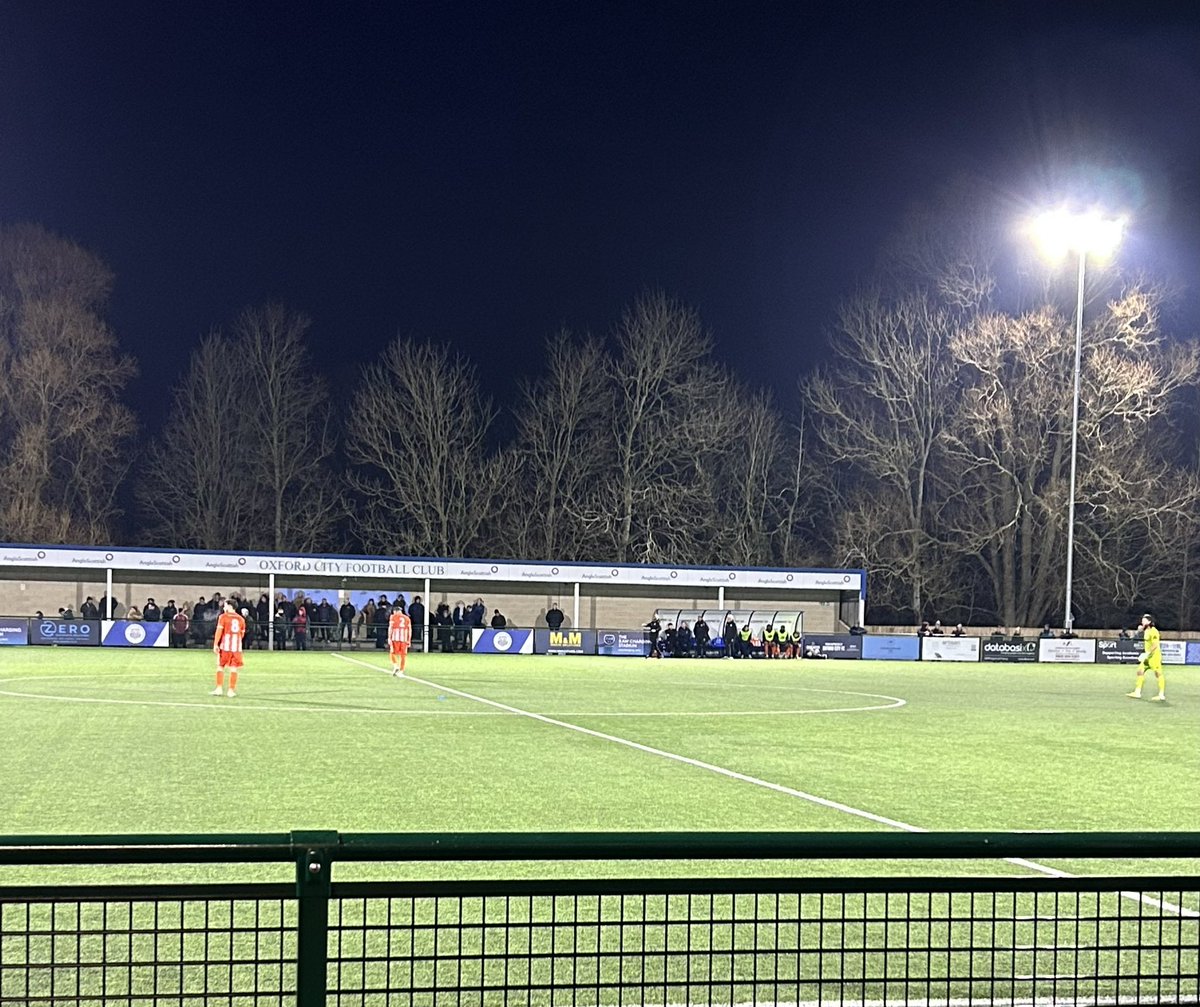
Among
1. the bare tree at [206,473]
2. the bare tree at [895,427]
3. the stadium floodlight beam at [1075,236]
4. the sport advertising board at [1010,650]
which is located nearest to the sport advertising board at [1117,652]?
the stadium floodlight beam at [1075,236]

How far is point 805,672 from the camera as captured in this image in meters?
37.5

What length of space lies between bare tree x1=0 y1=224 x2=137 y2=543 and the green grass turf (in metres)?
34.7

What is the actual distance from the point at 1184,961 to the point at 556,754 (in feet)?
30.4

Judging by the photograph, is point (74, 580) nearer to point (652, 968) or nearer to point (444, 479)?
point (444, 479)

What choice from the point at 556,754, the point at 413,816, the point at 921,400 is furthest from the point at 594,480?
the point at 413,816

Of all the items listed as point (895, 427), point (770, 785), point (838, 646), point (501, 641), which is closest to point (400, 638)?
point (501, 641)

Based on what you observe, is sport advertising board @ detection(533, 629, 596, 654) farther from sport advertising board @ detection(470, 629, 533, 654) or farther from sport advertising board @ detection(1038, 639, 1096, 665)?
sport advertising board @ detection(1038, 639, 1096, 665)

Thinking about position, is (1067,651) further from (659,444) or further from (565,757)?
(565,757)

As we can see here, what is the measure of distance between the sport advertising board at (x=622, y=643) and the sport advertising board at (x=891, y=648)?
26.8 ft

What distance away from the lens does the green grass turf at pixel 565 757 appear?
10930 millimetres

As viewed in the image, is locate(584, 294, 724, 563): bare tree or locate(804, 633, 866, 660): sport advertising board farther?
locate(584, 294, 724, 563): bare tree

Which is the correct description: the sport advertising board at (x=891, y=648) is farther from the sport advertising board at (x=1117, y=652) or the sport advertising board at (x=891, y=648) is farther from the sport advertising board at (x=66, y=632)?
the sport advertising board at (x=66, y=632)

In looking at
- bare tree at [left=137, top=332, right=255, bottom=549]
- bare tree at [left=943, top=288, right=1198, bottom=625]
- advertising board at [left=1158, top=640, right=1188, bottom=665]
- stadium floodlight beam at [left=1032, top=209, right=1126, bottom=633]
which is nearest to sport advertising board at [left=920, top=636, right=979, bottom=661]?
stadium floodlight beam at [left=1032, top=209, right=1126, bottom=633]

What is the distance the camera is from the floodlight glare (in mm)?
49000
